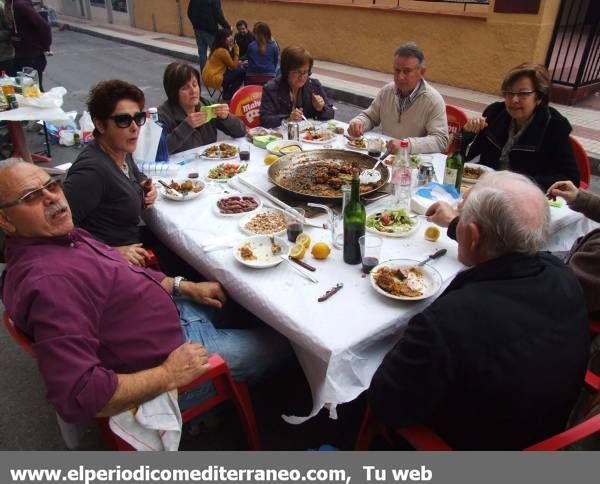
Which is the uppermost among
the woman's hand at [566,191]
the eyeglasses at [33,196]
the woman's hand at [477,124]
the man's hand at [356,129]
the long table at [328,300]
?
the eyeglasses at [33,196]

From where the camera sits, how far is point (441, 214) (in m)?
2.40

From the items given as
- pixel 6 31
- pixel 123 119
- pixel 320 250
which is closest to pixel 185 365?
pixel 320 250

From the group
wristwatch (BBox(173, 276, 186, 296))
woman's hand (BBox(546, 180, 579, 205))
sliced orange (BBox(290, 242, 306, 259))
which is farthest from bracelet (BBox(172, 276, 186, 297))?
woman's hand (BBox(546, 180, 579, 205))

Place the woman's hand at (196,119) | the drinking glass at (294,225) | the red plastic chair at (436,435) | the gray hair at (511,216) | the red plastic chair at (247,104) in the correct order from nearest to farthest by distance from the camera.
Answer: the red plastic chair at (436,435) → the gray hair at (511,216) → the drinking glass at (294,225) → the woman's hand at (196,119) → the red plastic chair at (247,104)

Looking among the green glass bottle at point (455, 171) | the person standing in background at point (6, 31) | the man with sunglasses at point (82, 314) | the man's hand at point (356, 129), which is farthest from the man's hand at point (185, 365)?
the person standing in background at point (6, 31)

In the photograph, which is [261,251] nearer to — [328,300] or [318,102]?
[328,300]

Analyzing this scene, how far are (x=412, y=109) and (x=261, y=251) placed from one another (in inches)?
91.1

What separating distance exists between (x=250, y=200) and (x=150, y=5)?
17.7 m

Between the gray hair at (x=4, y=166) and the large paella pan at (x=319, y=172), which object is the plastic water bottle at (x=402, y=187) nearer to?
the large paella pan at (x=319, y=172)

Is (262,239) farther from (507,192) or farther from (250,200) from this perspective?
(507,192)

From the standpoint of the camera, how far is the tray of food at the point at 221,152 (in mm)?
3475

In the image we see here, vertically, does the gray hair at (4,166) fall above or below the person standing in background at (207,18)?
below

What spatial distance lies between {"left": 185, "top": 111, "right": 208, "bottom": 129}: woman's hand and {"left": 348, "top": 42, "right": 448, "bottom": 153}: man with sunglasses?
4.13 ft

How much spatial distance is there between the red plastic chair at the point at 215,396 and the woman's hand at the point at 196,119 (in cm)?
215
